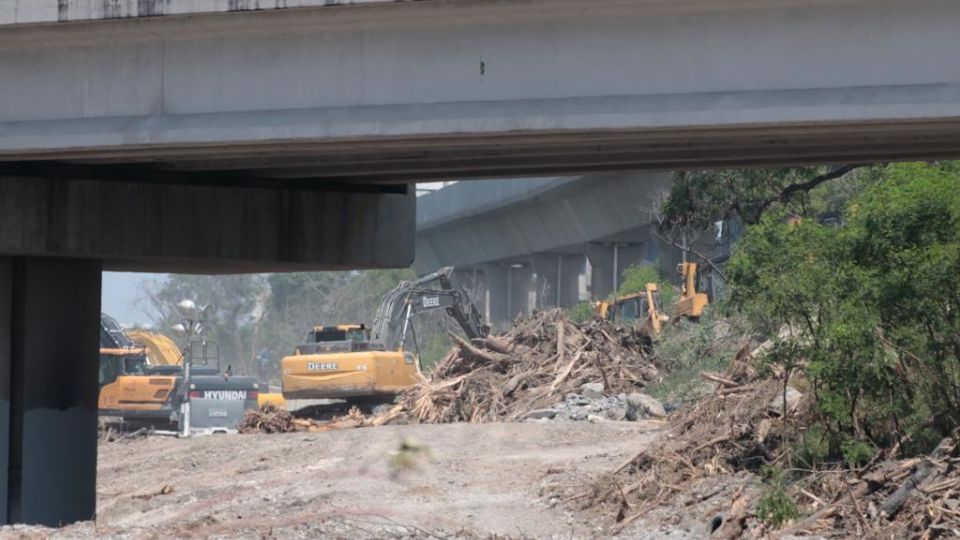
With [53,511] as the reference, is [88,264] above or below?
above

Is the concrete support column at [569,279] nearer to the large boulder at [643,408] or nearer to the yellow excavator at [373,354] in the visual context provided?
the yellow excavator at [373,354]

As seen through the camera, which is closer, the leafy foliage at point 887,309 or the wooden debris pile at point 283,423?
the leafy foliage at point 887,309

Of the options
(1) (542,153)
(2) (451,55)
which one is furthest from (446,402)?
(2) (451,55)

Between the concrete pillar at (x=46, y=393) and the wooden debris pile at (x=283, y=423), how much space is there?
548 inches

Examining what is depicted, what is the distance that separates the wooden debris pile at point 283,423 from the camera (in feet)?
105

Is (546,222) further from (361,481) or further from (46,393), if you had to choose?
A: (46,393)

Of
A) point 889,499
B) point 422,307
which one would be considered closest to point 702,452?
point 889,499

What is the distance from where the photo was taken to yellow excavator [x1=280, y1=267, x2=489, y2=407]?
34688 millimetres

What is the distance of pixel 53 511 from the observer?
1695 cm

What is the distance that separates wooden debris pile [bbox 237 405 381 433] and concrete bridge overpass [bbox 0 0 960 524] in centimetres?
1428

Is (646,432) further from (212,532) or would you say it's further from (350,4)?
(350,4)

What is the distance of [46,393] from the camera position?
675 inches

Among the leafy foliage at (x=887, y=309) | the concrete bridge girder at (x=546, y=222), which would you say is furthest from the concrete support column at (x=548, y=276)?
the leafy foliage at (x=887, y=309)

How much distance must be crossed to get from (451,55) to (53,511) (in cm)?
784
